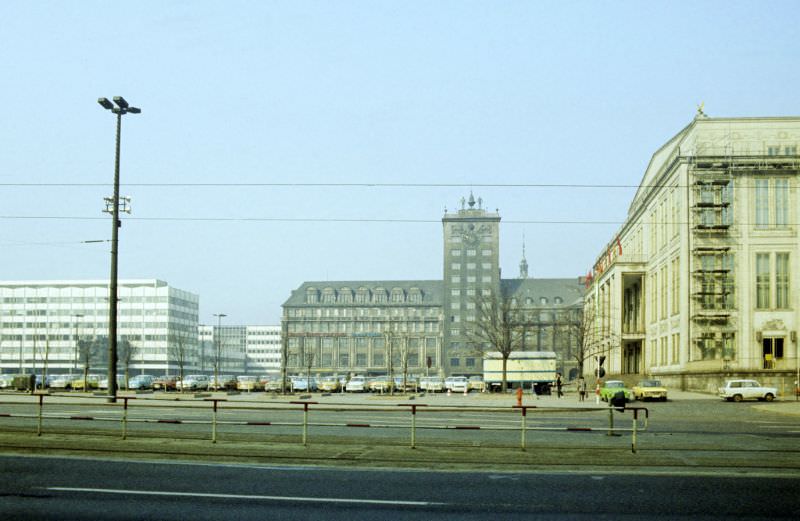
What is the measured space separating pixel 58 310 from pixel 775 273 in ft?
402

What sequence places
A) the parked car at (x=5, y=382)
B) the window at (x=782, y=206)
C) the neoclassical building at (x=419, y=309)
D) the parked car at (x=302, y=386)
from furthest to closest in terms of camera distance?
the neoclassical building at (x=419, y=309) → the parked car at (x=5, y=382) → the parked car at (x=302, y=386) → the window at (x=782, y=206)

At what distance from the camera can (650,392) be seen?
54750 millimetres

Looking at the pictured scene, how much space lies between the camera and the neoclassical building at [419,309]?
17912cm

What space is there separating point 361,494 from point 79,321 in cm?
14717

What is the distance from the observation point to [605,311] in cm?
9994

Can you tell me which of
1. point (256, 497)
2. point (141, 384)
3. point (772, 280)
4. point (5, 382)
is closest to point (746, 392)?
point (772, 280)

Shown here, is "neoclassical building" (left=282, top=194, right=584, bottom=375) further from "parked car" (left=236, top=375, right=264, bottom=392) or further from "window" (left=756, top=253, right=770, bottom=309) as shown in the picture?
"window" (left=756, top=253, right=770, bottom=309)

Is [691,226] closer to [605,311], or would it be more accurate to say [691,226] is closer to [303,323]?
[605,311]

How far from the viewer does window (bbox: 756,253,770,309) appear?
70375 mm

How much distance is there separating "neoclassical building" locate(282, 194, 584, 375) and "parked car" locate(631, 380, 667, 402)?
11932 cm

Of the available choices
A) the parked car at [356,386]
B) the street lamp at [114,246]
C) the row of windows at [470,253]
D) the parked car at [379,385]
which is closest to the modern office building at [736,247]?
the parked car at [379,385]

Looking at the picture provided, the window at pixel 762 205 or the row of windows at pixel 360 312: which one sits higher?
the window at pixel 762 205

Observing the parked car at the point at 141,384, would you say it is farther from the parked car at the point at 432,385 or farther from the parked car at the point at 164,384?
the parked car at the point at 432,385

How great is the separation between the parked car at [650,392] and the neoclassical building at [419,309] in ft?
391
